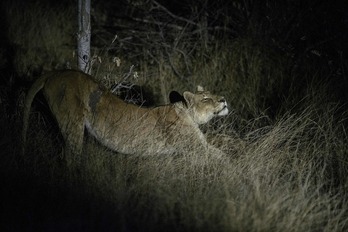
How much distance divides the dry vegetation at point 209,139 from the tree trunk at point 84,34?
33cm

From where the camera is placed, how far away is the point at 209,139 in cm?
646

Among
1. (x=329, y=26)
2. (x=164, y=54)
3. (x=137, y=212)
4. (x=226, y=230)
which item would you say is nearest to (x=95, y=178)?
(x=137, y=212)

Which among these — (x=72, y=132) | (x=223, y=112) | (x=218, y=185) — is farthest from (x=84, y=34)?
(x=218, y=185)

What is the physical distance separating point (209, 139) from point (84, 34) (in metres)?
1.94

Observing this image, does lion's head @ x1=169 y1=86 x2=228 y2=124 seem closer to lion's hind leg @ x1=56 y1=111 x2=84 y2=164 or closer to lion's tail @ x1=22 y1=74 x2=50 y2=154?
lion's hind leg @ x1=56 y1=111 x2=84 y2=164

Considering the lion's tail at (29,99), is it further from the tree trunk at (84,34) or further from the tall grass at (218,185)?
the tree trunk at (84,34)

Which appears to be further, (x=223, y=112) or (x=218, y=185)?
(x=223, y=112)

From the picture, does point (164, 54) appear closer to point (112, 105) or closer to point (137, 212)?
point (112, 105)

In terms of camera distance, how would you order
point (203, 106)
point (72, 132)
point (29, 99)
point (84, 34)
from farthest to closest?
1. point (84, 34)
2. point (203, 106)
3. point (29, 99)
4. point (72, 132)

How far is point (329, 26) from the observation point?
8711mm

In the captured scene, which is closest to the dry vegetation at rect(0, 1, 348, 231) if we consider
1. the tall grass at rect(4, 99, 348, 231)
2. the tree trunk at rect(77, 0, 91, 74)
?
the tall grass at rect(4, 99, 348, 231)

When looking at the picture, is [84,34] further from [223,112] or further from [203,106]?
[223,112]

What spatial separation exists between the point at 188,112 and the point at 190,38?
3.15 m

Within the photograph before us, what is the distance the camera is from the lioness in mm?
5871
